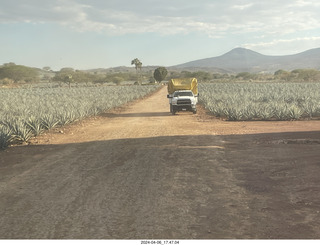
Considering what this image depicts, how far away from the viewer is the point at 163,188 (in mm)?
5914

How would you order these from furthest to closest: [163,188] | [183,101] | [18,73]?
1. [18,73]
2. [183,101]
3. [163,188]

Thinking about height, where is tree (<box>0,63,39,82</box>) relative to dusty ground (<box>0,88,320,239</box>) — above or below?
above

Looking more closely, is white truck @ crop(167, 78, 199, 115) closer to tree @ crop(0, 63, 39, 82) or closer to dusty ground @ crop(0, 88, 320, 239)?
dusty ground @ crop(0, 88, 320, 239)

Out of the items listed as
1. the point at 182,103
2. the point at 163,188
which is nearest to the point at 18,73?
the point at 182,103

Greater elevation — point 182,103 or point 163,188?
point 182,103

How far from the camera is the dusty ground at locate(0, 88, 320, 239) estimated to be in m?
4.26

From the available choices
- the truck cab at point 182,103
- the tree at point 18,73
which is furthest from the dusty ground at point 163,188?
the tree at point 18,73

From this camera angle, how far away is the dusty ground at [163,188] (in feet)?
14.0

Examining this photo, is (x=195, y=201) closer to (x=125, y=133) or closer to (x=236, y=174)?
(x=236, y=174)

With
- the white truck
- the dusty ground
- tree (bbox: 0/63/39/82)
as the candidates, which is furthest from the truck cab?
tree (bbox: 0/63/39/82)

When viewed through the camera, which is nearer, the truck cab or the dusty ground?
the dusty ground

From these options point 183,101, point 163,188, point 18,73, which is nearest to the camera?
point 163,188

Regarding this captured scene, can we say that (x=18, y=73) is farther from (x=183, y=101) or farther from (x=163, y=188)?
(x=163, y=188)

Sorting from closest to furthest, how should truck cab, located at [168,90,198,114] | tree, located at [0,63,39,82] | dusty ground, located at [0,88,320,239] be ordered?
1. dusty ground, located at [0,88,320,239]
2. truck cab, located at [168,90,198,114]
3. tree, located at [0,63,39,82]
